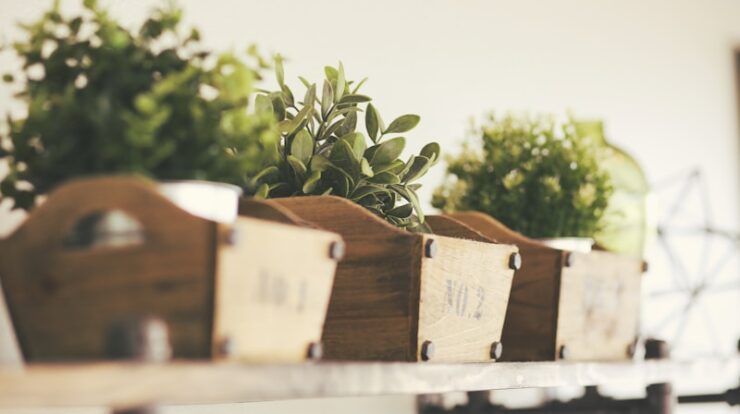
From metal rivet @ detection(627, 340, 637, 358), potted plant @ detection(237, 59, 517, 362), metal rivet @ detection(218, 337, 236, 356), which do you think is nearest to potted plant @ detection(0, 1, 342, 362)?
metal rivet @ detection(218, 337, 236, 356)

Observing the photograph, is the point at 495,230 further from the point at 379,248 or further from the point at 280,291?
the point at 280,291

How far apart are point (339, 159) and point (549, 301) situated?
0.40 meters

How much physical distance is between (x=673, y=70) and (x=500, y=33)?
842 millimetres

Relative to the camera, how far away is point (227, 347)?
0.78 meters

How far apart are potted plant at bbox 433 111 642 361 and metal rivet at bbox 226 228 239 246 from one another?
65cm

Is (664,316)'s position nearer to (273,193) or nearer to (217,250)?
(273,193)

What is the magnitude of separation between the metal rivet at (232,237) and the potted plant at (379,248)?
0.18m

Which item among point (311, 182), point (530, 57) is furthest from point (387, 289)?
point (530, 57)

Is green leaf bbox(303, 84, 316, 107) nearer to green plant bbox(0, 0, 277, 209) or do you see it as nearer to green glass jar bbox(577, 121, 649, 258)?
green plant bbox(0, 0, 277, 209)

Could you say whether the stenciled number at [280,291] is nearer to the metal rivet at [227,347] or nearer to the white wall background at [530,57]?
the metal rivet at [227,347]

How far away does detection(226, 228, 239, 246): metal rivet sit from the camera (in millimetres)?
771

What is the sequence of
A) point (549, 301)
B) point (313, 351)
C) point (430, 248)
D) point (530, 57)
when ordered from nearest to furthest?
point (313, 351)
point (430, 248)
point (549, 301)
point (530, 57)

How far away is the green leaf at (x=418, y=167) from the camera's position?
3.90 feet

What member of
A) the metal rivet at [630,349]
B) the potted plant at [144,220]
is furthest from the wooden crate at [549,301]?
the potted plant at [144,220]
